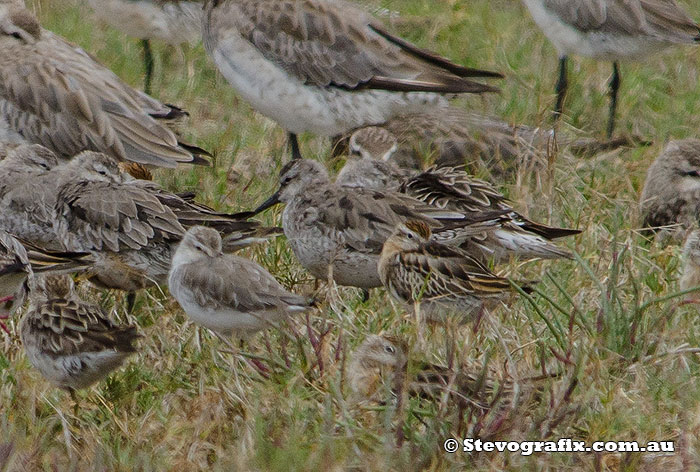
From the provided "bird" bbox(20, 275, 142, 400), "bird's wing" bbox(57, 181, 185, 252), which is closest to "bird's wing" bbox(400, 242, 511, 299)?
"bird's wing" bbox(57, 181, 185, 252)

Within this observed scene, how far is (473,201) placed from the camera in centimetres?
706

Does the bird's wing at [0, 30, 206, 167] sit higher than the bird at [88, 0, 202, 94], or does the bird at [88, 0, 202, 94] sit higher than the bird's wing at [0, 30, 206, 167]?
the bird's wing at [0, 30, 206, 167]

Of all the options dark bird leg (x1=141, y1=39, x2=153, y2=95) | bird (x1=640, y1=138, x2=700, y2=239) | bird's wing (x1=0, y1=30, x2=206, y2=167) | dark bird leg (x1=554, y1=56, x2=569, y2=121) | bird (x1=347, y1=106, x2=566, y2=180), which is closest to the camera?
bird (x1=640, y1=138, x2=700, y2=239)

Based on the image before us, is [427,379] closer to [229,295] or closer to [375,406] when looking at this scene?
[375,406]

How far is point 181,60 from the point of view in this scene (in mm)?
11008

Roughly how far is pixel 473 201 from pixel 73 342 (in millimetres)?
2634

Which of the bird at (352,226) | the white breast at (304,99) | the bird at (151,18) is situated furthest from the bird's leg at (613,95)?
the bird at (151,18)

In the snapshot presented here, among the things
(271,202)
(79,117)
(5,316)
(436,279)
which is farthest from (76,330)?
(79,117)

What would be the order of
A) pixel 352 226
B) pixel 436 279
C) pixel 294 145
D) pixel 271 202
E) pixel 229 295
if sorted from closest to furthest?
pixel 229 295, pixel 436 279, pixel 352 226, pixel 271 202, pixel 294 145

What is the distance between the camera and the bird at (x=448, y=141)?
27.7 ft

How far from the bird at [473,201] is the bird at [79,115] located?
3.76 ft

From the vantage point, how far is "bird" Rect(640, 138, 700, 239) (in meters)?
7.80

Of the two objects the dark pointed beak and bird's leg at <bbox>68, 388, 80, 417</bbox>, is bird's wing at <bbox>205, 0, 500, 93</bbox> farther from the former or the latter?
bird's leg at <bbox>68, 388, 80, 417</bbox>

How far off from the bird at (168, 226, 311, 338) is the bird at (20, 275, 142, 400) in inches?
19.2
